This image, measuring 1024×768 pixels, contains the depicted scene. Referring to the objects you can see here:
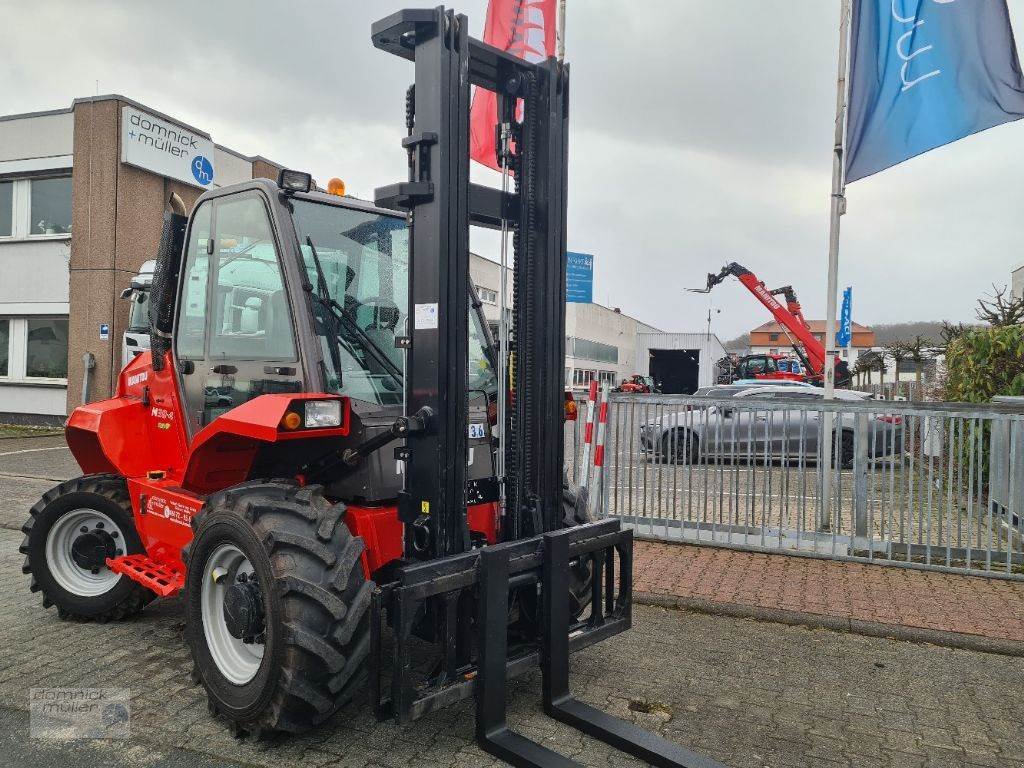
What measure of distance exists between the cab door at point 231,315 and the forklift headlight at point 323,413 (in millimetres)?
Answer: 250

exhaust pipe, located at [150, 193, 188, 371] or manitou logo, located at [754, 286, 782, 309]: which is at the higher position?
manitou logo, located at [754, 286, 782, 309]

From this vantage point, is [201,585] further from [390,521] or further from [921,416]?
[921,416]

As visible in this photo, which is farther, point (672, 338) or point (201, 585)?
point (672, 338)

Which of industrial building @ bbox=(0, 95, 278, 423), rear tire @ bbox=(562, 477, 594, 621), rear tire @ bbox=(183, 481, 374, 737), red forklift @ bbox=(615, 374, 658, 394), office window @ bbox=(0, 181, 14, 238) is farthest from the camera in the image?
red forklift @ bbox=(615, 374, 658, 394)

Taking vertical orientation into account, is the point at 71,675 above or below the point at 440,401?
below

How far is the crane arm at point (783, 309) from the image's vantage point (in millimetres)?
24969

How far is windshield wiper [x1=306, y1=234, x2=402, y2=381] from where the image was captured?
3734 millimetres

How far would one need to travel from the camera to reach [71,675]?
4.14 metres

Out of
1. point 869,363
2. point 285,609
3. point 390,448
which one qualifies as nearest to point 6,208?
point 390,448

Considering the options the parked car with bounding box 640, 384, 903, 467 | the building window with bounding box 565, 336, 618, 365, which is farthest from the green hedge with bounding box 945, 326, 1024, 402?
the building window with bounding box 565, 336, 618, 365

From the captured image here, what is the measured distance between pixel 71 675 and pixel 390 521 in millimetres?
2057

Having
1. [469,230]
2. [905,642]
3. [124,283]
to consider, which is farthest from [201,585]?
[124,283]

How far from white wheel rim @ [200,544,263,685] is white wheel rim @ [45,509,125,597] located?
1.66m

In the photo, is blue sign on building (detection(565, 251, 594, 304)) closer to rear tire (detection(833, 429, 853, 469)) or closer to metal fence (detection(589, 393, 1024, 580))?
metal fence (detection(589, 393, 1024, 580))
